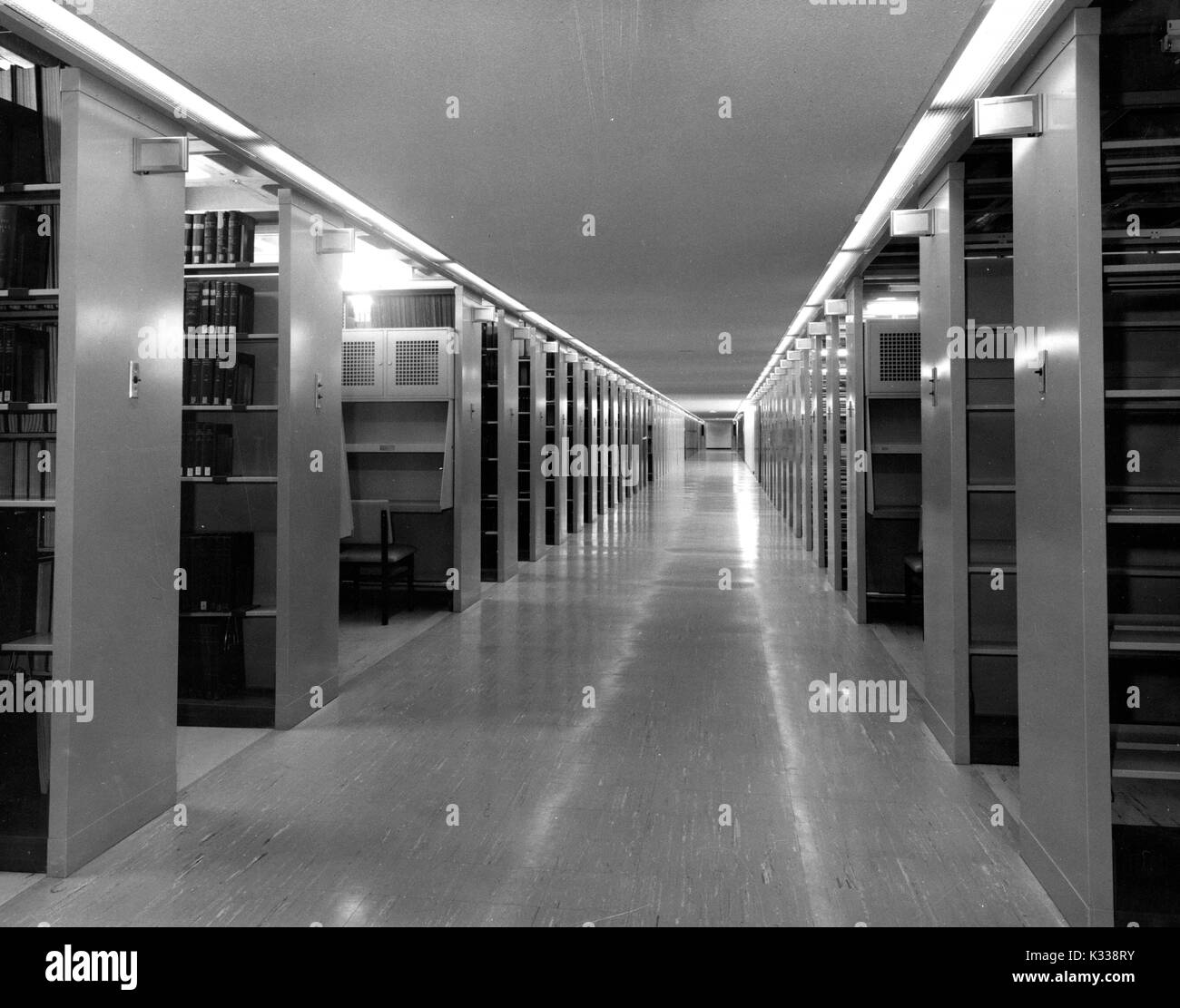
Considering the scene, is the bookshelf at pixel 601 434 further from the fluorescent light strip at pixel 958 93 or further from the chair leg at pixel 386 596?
the fluorescent light strip at pixel 958 93

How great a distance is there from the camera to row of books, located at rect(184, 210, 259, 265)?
448 cm

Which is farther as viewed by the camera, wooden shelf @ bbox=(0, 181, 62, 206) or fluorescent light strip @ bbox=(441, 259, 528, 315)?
fluorescent light strip @ bbox=(441, 259, 528, 315)

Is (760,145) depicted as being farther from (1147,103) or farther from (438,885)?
(438,885)

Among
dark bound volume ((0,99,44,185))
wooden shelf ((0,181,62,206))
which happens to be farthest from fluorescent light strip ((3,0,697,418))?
wooden shelf ((0,181,62,206))

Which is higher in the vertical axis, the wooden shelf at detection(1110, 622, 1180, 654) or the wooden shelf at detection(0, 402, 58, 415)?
the wooden shelf at detection(0, 402, 58, 415)

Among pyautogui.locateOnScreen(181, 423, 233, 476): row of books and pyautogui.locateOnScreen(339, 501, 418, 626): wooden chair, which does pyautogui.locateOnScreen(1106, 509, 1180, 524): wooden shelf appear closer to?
pyautogui.locateOnScreen(181, 423, 233, 476): row of books

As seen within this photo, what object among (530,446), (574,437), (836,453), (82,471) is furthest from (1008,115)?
(574,437)

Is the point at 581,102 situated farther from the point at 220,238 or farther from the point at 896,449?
the point at 896,449

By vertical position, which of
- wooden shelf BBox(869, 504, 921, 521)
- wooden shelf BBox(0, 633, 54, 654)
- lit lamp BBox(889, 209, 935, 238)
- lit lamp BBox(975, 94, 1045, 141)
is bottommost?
wooden shelf BBox(0, 633, 54, 654)

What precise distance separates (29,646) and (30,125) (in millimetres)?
1764

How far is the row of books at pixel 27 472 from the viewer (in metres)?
3.08

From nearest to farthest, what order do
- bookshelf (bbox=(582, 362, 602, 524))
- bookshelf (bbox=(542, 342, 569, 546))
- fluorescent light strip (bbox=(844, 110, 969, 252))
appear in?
fluorescent light strip (bbox=(844, 110, 969, 252)) → bookshelf (bbox=(542, 342, 569, 546)) → bookshelf (bbox=(582, 362, 602, 524))

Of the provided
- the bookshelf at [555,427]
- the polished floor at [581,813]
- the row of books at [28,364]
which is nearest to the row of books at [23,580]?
the row of books at [28,364]

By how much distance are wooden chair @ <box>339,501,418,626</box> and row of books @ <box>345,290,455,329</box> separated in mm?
1663
